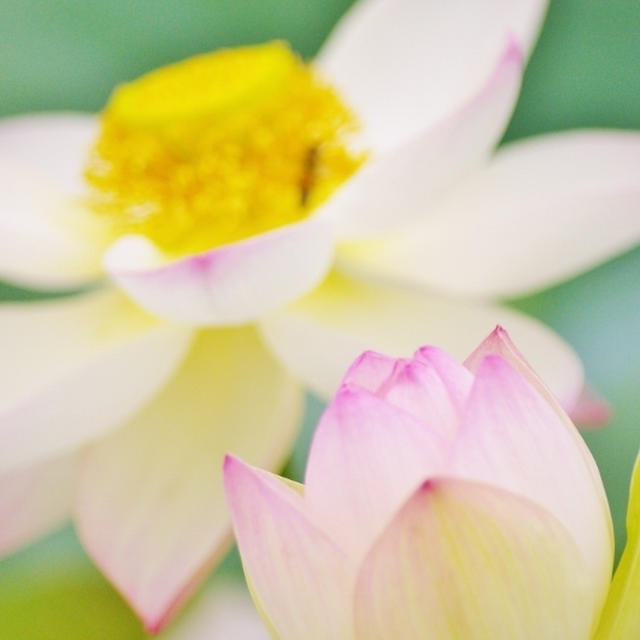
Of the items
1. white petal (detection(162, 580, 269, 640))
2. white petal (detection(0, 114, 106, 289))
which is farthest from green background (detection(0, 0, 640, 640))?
white petal (detection(0, 114, 106, 289))

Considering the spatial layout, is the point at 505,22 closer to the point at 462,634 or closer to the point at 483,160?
the point at 483,160

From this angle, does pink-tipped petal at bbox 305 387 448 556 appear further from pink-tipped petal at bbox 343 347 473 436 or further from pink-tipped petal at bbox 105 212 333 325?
pink-tipped petal at bbox 105 212 333 325

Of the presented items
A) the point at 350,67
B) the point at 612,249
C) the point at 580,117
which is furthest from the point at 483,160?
the point at 580,117

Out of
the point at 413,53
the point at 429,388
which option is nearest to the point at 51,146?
the point at 413,53

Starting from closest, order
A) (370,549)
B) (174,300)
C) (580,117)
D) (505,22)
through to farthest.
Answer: (370,549) < (174,300) < (505,22) < (580,117)

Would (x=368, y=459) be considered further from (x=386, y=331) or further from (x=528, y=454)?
(x=386, y=331)

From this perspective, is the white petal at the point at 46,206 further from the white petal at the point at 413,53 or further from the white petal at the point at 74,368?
the white petal at the point at 413,53
